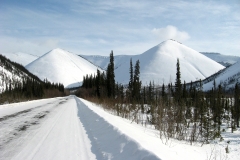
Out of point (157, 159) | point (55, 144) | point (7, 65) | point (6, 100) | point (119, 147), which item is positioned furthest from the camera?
point (7, 65)

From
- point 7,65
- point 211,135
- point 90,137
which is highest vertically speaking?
point 7,65

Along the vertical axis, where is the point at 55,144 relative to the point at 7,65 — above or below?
below

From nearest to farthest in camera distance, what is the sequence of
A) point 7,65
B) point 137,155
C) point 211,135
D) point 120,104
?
point 137,155 → point 211,135 → point 120,104 → point 7,65

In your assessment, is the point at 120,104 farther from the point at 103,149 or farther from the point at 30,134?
the point at 103,149

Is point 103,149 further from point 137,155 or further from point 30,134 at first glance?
point 30,134

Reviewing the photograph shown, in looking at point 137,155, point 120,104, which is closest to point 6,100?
point 120,104

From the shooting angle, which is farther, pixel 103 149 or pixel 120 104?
pixel 120 104

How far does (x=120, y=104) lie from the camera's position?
19.8m

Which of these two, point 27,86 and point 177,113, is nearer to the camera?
point 177,113

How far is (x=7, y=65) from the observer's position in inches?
7170

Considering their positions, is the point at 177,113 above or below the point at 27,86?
below

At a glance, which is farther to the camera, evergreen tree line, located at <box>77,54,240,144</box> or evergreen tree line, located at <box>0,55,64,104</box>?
evergreen tree line, located at <box>0,55,64,104</box>

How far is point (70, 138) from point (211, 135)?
8.99 meters

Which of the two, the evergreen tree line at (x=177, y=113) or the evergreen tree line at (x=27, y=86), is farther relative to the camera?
the evergreen tree line at (x=27, y=86)
